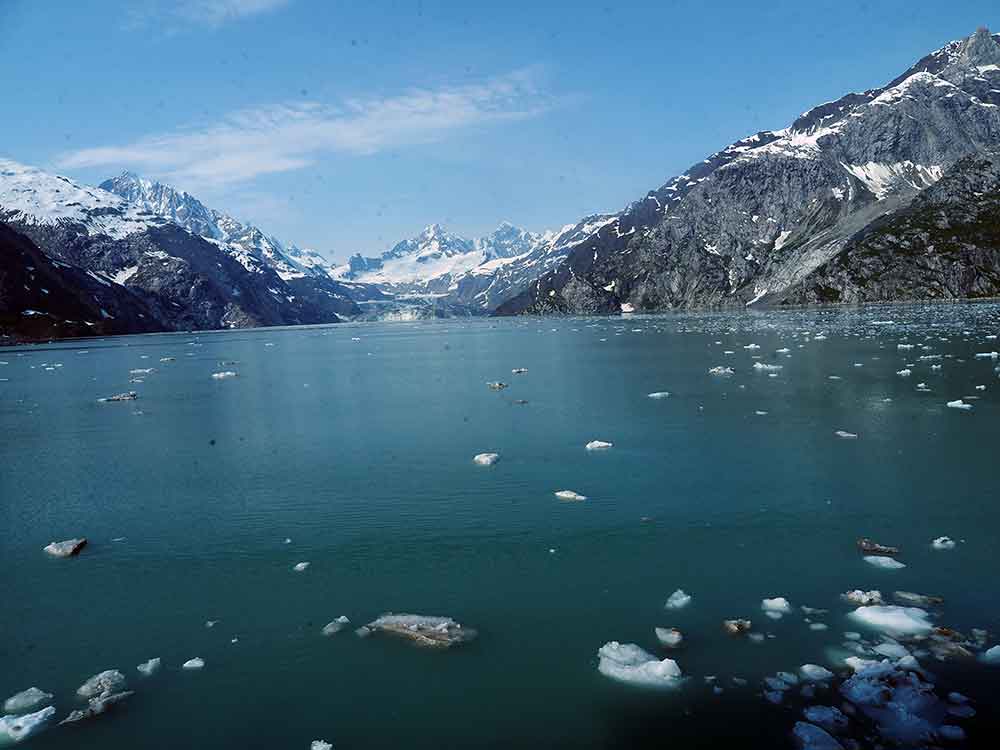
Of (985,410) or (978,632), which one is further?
(985,410)

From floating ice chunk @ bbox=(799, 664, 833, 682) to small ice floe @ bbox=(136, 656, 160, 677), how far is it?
11828 millimetres

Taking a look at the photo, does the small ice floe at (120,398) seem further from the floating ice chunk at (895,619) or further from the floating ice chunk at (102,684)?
the floating ice chunk at (895,619)

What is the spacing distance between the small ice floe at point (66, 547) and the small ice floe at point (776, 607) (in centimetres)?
1840

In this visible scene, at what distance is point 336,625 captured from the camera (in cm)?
1376

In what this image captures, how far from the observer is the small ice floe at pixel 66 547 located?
61.8 feet

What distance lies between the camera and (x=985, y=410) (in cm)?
3184

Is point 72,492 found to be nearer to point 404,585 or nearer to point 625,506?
point 404,585

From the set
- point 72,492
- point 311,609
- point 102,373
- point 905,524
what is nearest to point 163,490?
point 72,492

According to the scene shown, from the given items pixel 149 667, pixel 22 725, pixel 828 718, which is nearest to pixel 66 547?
pixel 149 667

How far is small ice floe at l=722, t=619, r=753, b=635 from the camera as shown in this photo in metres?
12.7

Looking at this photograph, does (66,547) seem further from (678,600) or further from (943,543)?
(943,543)

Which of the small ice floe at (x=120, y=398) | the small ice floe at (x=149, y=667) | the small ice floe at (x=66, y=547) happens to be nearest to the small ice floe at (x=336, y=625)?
the small ice floe at (x=149, y=667)

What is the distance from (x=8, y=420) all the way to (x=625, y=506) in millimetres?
44989

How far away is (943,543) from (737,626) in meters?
7.33
